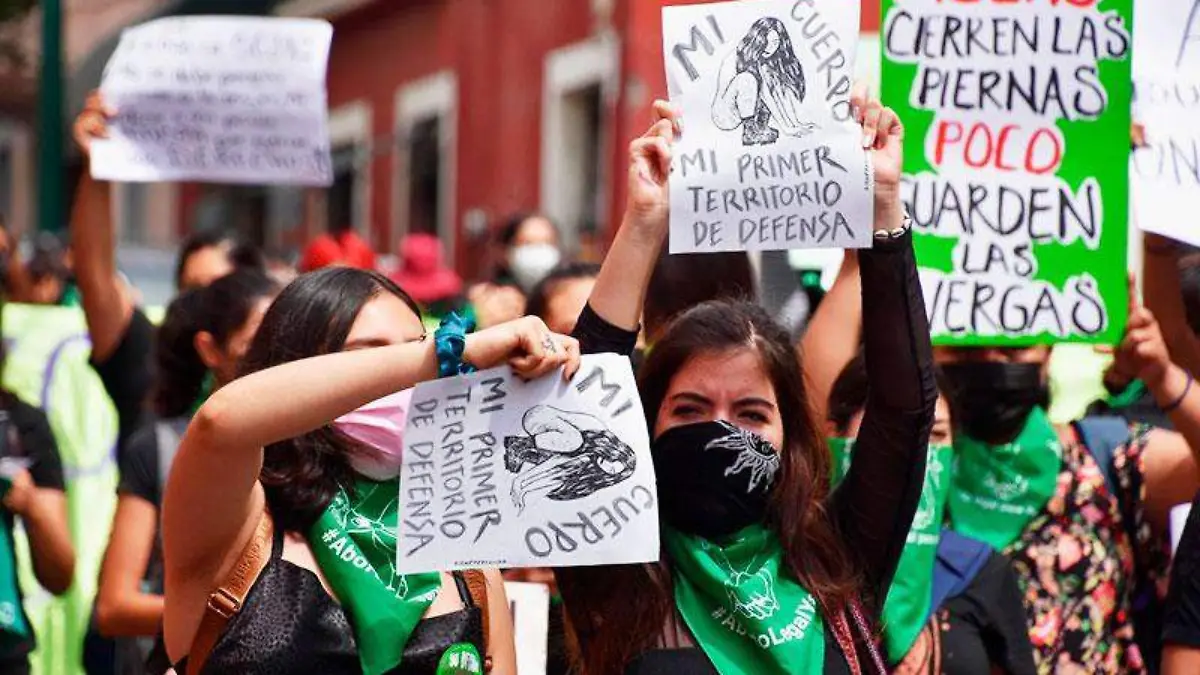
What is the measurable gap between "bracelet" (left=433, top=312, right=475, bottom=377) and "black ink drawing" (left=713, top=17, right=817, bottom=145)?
0.77m

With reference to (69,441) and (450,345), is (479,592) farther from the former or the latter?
(69,441)

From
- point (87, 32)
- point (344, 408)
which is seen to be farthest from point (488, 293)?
point (87, 32)

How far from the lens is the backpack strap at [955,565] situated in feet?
15.0

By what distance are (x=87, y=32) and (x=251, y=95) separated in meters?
27.4

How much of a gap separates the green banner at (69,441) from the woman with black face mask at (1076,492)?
2.88m

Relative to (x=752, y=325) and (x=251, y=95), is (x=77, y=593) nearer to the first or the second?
(x=251, y=95)

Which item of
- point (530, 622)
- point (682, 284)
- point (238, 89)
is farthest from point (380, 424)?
point (238, 89)

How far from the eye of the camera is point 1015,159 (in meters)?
4.94

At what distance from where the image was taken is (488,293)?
20.9ft

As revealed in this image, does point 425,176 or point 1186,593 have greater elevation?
point 425,176

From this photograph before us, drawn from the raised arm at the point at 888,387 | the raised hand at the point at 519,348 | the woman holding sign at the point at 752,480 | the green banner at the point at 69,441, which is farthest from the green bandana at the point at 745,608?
the green banner at the point at 69,441

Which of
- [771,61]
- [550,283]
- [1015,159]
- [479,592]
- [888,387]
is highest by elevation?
[771,61]

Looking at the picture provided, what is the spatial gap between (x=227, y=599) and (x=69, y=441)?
4074mm

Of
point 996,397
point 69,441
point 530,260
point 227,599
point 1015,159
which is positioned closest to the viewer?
point 227,599
